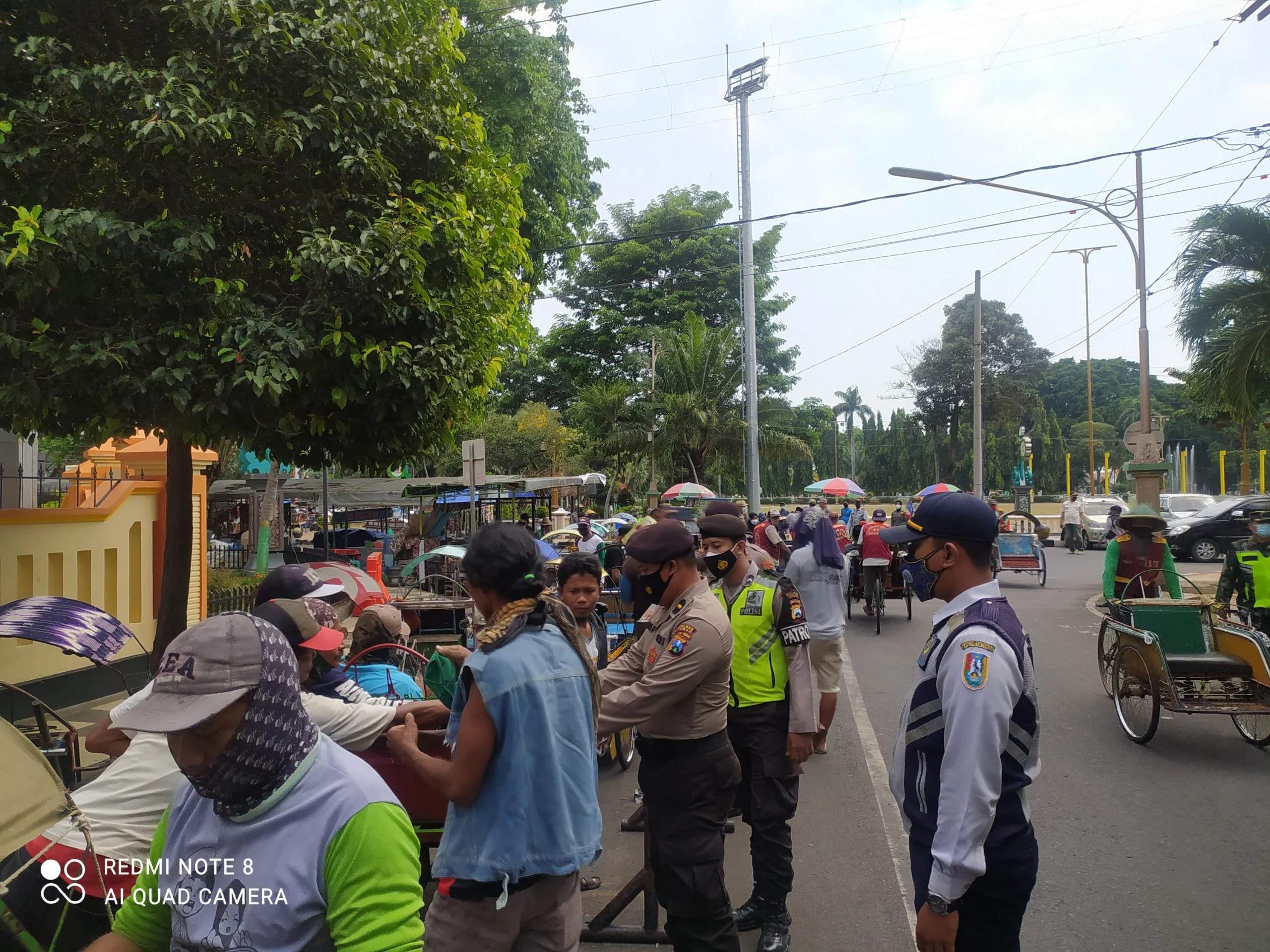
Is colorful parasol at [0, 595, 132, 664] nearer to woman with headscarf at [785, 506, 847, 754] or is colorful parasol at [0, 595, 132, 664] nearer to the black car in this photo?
woman with headscarf at [785, 506, 847, 754]

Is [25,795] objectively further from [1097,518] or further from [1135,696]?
[1097,518]

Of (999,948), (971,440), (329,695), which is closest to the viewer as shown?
(999,948)

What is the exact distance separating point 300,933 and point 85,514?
27.6 feet

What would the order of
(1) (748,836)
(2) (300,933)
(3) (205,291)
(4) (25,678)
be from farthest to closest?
(4) (25,678)
(3) (205,291)
(1) (748,836)
(2) (300,933)

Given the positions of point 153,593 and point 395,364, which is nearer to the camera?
point 395,364

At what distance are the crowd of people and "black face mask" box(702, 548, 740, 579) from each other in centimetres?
1

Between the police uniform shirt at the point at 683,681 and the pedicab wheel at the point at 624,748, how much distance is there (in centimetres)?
360

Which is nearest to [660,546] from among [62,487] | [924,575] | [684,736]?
[684,736]

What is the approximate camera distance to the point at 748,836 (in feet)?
17.9

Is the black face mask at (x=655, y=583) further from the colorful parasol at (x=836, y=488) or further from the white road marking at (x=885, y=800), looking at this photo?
the colorful parasol at (x=836, y=488)

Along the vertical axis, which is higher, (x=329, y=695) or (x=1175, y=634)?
(x=329, y=695)

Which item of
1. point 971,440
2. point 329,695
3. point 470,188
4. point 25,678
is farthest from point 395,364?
point 971,440

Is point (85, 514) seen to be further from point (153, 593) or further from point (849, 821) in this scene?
point (849, 821)

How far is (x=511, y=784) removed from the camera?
7.63 feet
